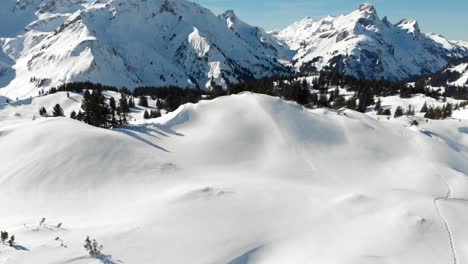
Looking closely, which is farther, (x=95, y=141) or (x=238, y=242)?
(x=95, y=141)

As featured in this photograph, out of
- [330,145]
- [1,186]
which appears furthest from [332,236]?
[1,186]

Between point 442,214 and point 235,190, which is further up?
point 235,190

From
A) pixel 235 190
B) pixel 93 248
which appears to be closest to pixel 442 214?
pixel 235 190

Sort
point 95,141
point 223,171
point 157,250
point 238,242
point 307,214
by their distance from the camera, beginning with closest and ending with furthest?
point 157,250 → point 238,242 → point 307,214 → point 223,171 → point 95,141

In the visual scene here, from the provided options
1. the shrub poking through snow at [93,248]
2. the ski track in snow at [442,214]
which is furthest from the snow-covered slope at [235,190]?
the shrub poking through snow at [93,248]

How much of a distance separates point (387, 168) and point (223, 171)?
15.5 meters

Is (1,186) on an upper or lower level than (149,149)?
lower

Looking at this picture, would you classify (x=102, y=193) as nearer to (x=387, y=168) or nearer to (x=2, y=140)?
(x=2, y=140)

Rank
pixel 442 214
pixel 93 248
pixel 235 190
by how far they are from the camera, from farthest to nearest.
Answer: pixel 235 190 < pixel 442 214 < pixel 93 248

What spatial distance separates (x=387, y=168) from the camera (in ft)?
111

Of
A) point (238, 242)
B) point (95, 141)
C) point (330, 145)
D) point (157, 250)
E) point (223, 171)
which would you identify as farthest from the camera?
point (330, 145)

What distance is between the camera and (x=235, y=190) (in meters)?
25.4

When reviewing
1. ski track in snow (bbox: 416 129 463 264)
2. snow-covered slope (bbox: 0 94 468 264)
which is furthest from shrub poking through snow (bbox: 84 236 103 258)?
ski track in snow (bbox: 416 129 463 264)

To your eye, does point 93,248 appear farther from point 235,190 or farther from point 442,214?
point 442,214
